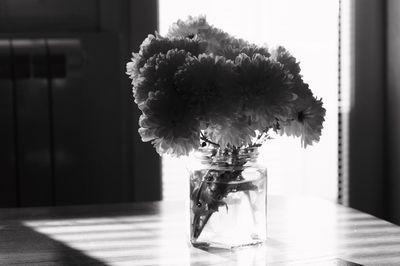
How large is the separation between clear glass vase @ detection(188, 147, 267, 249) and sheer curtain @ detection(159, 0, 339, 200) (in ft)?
3.68

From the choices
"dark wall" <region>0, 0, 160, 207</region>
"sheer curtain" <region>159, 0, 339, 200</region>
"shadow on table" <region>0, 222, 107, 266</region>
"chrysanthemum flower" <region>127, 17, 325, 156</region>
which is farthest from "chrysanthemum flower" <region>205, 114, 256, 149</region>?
"sheer curtain" <region>159, 0, 339, 200</region>

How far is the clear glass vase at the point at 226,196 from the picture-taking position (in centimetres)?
100

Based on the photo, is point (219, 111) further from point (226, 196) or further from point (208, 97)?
point (226, 196)

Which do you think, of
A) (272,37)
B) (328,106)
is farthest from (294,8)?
(328,106)

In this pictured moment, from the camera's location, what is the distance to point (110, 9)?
6.90 ft

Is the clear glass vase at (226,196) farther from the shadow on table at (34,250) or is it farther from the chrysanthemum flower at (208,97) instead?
the shadow on table at (34,250)

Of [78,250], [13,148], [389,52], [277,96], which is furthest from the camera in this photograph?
[389,52]

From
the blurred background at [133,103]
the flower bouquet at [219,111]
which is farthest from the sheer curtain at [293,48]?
the flower bouquet at [219,111]

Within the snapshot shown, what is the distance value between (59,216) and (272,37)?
3.47 feet

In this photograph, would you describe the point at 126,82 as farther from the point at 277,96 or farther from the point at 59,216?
the point at 277,96

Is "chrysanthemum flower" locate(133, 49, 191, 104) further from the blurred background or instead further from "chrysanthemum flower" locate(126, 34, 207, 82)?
the blurred background

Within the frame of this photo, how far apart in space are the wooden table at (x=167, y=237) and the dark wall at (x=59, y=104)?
57cm

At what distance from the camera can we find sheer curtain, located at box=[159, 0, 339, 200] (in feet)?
6.99

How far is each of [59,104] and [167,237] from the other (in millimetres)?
918
